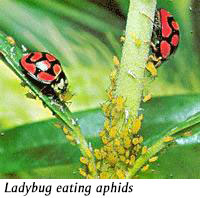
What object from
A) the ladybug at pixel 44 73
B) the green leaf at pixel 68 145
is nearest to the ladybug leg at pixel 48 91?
the ladybug at pixel 44 73

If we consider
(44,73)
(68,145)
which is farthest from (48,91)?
(68,145)

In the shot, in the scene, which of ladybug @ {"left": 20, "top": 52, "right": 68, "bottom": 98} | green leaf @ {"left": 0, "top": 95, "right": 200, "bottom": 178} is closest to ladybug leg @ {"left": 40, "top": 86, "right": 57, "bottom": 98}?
ladybug @ {"left": 20, "top": 52, "right": 68, "bottom": 98}

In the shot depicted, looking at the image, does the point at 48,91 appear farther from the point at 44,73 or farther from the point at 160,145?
the point at 160,145

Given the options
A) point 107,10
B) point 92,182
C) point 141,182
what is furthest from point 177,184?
point 107,10

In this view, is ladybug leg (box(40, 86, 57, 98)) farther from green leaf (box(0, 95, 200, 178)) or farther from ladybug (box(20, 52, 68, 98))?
green leaf (box(0, 95, 200, 178))

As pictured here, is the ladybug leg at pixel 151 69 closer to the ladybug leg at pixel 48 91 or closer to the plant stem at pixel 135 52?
the plant stem at pixel 135 52
